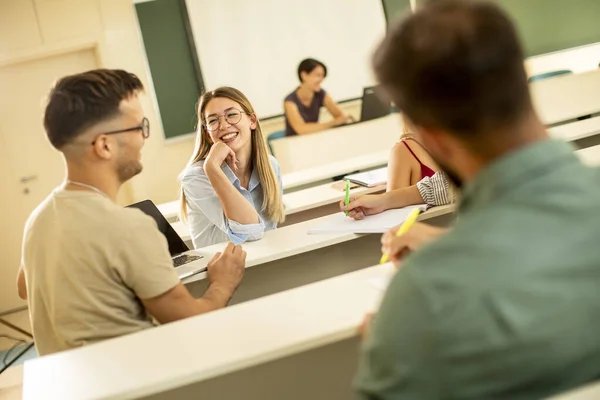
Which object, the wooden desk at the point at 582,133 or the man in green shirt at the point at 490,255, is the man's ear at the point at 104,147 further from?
the wooden desk at the point at 582,133

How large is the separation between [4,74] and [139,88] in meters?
4.65

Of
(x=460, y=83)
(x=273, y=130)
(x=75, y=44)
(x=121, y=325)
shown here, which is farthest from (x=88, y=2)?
(x=460, y=83)

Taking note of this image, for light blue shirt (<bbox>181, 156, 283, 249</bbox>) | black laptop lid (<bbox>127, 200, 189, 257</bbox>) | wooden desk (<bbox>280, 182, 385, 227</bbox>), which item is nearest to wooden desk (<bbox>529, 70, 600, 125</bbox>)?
wooden desk (<bbox>280, 182, 385, 227</bbox>)

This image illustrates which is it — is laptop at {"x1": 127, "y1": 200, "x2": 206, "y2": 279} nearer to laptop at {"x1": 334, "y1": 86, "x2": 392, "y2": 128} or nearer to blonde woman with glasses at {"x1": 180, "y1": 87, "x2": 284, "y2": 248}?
blonde woman with glasses at {"x1": 180, "y1": 87, "x2": 284, "y2": 248}

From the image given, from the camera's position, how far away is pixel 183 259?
2256 millimetres

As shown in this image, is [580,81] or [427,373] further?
[580,81]

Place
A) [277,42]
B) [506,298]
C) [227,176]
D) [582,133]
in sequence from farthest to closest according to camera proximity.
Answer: [277,42] → [582,133] → [227,176] → [506,298]

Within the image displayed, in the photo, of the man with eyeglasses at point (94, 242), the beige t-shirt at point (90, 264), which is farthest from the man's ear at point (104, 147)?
the beige t-shirt at point (90, 264)

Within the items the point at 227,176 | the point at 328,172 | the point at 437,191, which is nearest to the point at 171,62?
the point at 328,172

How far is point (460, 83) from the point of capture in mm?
794

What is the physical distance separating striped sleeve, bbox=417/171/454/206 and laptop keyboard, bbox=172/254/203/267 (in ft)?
2.73

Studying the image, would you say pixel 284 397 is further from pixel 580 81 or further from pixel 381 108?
pixel 580 81

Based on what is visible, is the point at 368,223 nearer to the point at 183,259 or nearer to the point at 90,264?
the point at 183,259

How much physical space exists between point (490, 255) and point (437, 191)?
5.30 feet
